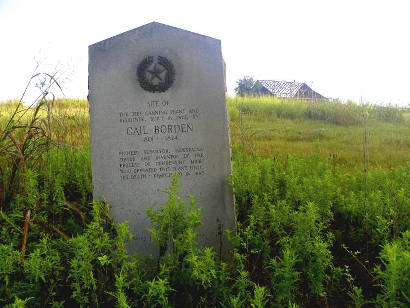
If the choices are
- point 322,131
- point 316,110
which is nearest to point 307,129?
point 322,131

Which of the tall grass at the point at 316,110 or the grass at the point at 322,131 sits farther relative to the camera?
the tall grass at the point at 316,110

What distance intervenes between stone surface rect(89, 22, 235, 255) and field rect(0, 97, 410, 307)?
0.70 ft

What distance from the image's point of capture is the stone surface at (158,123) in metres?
3.67

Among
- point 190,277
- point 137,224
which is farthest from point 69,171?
point 190,277

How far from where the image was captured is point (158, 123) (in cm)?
370

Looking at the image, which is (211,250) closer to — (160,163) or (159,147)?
(160,163)

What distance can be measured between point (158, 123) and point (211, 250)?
4.07ft

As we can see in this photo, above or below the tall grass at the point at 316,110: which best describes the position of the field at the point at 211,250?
below

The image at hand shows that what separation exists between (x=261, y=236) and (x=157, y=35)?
6.69 ft

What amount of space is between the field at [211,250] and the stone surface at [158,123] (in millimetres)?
213

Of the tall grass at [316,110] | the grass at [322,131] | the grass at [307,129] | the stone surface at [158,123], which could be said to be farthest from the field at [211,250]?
the tall grass at [316,110]

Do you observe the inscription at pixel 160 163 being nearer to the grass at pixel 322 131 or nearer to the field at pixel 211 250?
the field at pixel 211 250

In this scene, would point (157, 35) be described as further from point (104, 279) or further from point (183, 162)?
point (104, 279)

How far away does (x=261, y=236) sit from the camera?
137 inches
